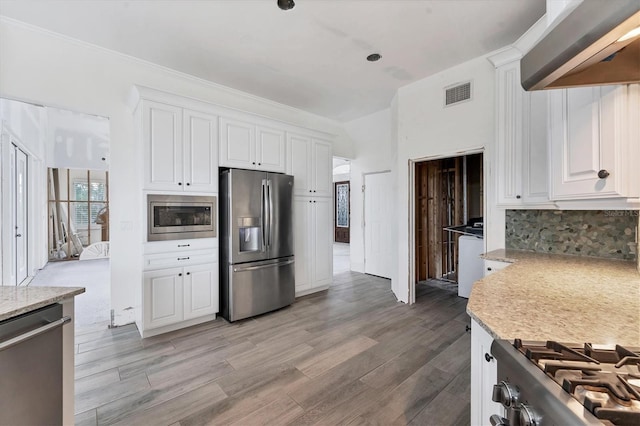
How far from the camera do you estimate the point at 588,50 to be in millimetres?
872

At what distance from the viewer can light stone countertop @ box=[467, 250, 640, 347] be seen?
0.86 metres

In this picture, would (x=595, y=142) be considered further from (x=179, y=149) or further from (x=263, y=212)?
(x=179, y=149)

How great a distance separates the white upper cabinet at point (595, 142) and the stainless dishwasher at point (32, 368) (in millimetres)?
2854

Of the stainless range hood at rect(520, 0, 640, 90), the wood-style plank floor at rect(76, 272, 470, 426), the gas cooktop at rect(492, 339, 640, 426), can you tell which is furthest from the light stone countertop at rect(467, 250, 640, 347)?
the wood-style plank floor at rect(76, 272, 470, 426)

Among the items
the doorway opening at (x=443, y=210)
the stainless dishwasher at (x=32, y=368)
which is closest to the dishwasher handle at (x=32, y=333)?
the stainless dishwasher at (x=32, y=368)

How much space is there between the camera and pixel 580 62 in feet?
3.08

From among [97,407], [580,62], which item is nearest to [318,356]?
[97,407]

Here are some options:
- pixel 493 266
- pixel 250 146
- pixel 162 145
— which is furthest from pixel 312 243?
pixel 493 266

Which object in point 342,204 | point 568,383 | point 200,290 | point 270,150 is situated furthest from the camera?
point 342,204

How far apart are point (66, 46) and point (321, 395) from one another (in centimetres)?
403

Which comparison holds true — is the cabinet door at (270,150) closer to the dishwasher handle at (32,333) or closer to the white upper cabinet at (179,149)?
the white upper cabinet at (179,149)

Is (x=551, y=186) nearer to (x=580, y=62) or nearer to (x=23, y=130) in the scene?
(x=580, y=62)

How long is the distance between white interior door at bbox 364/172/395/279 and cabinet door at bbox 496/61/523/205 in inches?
91.8

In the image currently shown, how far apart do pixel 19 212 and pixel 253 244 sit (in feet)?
15.0
